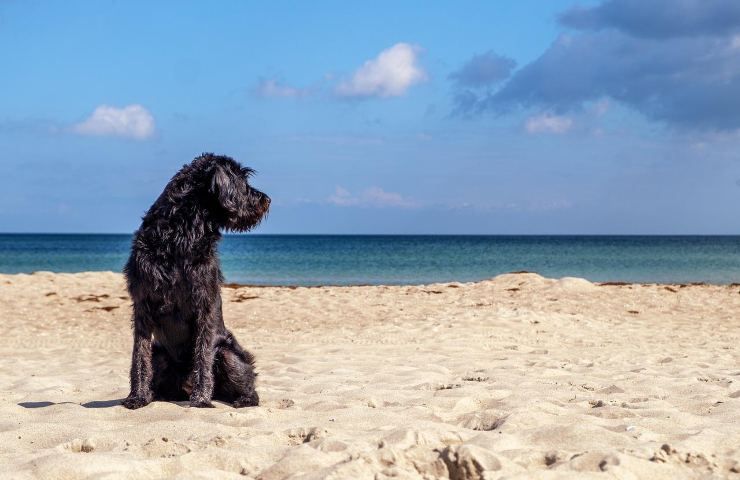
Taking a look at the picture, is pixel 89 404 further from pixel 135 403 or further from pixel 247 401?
pixel 247 401

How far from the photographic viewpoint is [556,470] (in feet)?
13.1

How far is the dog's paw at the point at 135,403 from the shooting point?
567cm

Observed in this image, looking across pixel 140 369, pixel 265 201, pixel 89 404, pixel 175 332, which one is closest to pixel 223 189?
pixel 265 201

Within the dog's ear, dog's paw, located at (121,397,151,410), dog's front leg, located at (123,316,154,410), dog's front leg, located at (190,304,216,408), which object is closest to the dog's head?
the dog's ear

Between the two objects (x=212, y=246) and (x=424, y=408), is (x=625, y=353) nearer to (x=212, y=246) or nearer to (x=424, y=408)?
(x=424, y=408)

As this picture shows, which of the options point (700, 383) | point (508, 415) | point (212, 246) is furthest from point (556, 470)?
point (700, 383)

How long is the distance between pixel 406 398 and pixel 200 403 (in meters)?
1.72

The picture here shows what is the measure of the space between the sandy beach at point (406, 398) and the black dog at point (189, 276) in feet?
0.95

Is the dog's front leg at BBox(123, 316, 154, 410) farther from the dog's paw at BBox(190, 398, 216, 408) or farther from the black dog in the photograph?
the dog's paw at BBox(190, 398, 216, 408)

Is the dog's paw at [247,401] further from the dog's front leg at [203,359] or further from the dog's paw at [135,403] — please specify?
the dog's paw at [135,403]

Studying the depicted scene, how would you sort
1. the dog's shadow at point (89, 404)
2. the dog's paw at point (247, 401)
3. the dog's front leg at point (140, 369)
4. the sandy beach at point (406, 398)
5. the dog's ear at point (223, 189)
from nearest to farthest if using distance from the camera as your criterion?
the sandy beach at point (406, 398)
the dog's ear at point (223, 189)
the dog's front leg at point (140, 369)
the dog's paw at point (247, 401)
the dog's shadow at point (89, 404)

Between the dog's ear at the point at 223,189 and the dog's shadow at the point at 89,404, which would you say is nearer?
the dog's ear at the point at 223,189

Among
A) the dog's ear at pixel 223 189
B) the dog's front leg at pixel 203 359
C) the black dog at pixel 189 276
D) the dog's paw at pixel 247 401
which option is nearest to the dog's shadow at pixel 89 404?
the black dog at pixel 189 276

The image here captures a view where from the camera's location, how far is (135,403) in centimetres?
568
